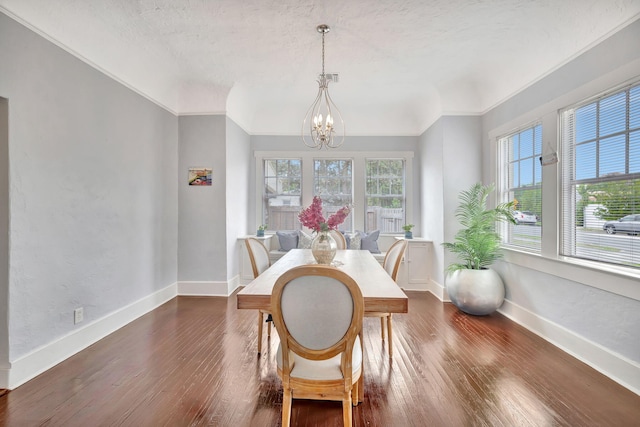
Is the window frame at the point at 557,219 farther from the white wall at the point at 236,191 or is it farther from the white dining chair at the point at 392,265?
the white wall at the point at 236,191

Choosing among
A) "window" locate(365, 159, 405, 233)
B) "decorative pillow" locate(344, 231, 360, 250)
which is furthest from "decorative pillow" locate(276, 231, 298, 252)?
"window" locate(365, 159, 405, 233)

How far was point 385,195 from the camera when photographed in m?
5.51

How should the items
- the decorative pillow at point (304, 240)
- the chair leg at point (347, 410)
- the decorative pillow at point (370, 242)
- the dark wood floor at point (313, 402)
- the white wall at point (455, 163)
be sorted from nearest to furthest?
the chair leg at point (347, 410)
the dark wood floor at point (313, 402)
the white wall at point (455, 163)
the decorative pillow at point (304, 240)
the decorative pillow at point (370, 242)

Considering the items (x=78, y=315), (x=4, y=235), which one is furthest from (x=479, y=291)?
(x=4, y=235)

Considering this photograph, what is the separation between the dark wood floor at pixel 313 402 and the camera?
1.83 m

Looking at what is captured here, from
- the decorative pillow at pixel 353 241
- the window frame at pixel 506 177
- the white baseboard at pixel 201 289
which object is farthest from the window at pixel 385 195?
the white baseboard at pixel 201 289

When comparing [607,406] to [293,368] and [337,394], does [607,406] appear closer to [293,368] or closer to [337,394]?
[337,394]

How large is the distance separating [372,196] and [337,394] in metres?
4.25

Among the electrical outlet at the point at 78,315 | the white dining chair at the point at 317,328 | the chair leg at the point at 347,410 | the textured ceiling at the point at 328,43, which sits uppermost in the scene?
the textured ceiling at the point at 328,43

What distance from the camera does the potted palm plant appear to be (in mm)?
3516

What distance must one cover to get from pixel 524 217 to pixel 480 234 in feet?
1.68

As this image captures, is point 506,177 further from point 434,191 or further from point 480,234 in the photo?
point 434,191

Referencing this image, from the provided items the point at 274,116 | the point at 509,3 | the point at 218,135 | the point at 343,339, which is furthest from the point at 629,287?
the point at 274,116

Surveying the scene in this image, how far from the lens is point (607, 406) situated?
1.93 metres
